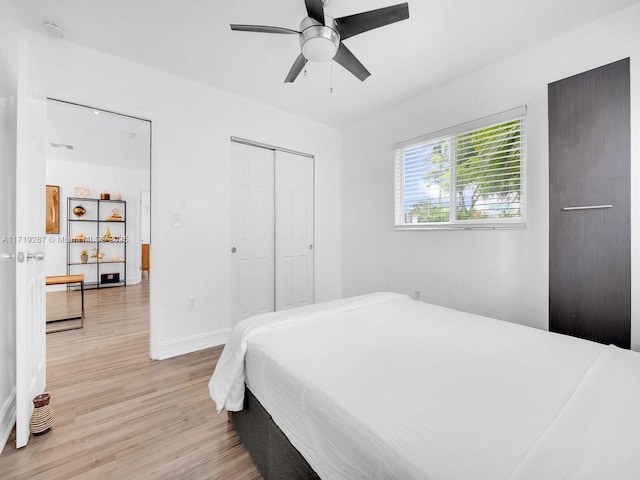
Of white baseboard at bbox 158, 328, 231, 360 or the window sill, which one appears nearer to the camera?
the window sill

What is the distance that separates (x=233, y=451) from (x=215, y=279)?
176cm

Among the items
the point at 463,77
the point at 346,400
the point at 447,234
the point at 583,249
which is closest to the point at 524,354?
the point at 346,400

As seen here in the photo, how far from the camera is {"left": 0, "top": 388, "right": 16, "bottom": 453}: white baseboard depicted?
155 cm

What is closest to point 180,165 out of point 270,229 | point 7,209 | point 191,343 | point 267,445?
point 270,229

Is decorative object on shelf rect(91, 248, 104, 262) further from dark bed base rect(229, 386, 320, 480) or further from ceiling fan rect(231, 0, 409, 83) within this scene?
ceiling fan rect(231, 0, 409, 83)

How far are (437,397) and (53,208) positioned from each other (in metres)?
7.32

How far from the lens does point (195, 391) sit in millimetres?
2119

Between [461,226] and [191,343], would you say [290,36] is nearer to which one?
[461,226]

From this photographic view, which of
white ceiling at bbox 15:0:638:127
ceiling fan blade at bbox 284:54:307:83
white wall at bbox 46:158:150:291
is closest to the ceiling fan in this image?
ceiling fan blade at bbox 284:54:307:83

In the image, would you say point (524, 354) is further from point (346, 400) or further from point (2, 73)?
point (2, 73)

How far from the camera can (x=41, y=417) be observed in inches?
64.2

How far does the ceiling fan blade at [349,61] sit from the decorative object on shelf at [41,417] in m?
2.75

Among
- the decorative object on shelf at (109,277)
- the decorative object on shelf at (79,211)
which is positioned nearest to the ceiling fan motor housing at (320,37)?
the decorative object on shelf at (79,211)

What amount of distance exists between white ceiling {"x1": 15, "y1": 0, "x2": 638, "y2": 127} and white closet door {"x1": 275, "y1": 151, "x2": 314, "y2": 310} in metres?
1.02
